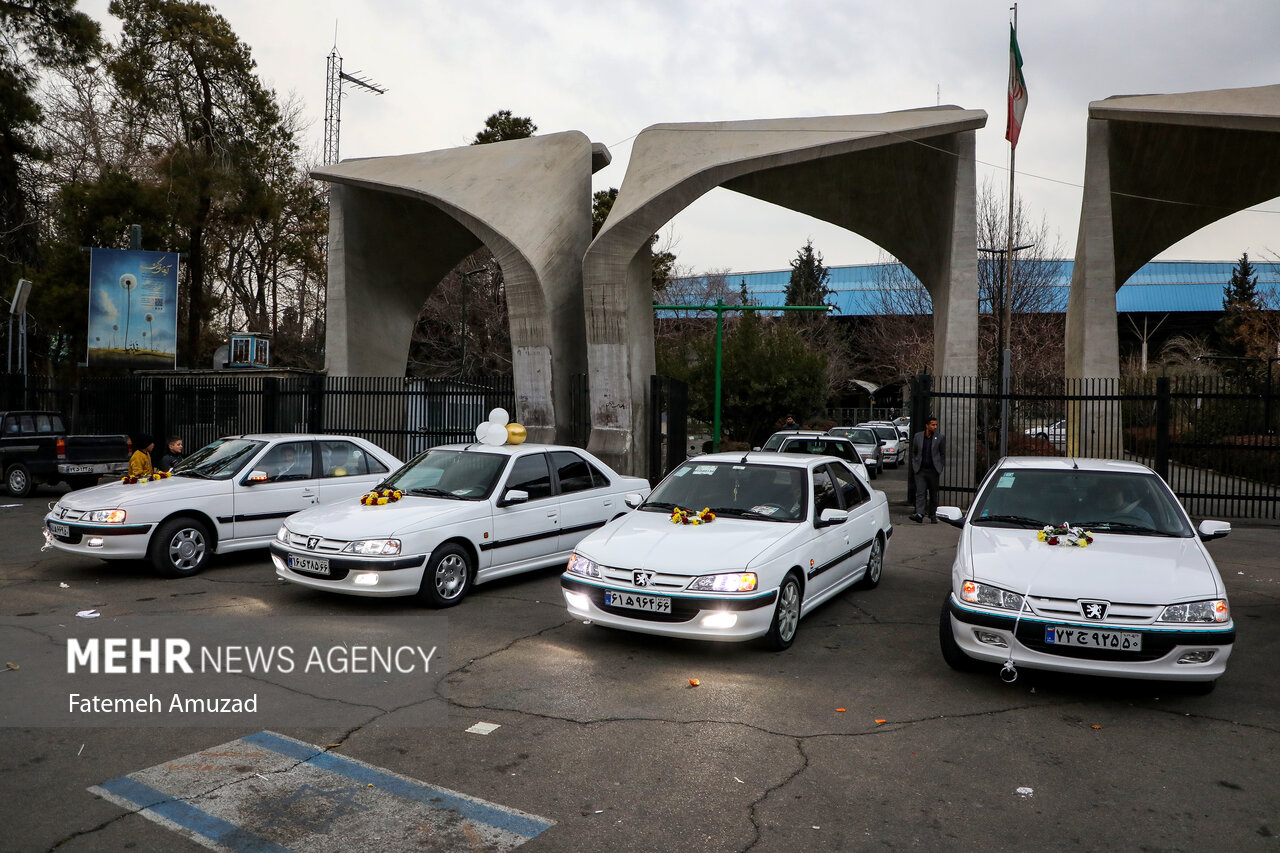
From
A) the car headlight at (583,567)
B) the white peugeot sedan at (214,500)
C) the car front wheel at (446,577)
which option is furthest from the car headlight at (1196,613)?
the white peugeot sedan at (214,500)

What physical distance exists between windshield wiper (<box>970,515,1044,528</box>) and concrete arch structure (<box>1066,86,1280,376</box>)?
11.3m

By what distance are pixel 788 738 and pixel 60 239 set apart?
32.5m

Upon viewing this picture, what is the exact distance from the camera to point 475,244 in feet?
73.7

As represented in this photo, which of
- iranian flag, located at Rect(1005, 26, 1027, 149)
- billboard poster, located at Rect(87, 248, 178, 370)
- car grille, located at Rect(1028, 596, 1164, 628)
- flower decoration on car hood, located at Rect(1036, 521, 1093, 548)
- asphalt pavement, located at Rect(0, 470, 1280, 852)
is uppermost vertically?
iranian flag, located at Rect(1005, 26, 1027, 149)

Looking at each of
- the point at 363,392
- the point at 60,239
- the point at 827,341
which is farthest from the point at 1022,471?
the point at 827,341

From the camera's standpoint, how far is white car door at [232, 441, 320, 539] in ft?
32.0

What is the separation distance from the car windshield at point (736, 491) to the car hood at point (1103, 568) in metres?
1.55

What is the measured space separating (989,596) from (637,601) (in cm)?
233

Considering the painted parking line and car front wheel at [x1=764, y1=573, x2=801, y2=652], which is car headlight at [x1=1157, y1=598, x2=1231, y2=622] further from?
the painted parking line

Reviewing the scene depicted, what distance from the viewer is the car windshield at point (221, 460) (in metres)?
9.88

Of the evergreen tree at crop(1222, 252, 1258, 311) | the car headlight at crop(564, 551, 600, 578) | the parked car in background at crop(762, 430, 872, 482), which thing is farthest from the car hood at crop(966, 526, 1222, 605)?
the evergreen tree at crop(1222, 252, 1258, 311)

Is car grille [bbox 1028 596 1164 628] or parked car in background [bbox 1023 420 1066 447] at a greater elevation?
parked car in background [bbox 1023 420 1066 447]

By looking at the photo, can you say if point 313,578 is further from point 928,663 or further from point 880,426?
point 880,426

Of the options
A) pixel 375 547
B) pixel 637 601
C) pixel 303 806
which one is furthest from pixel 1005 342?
pixel 303 806
